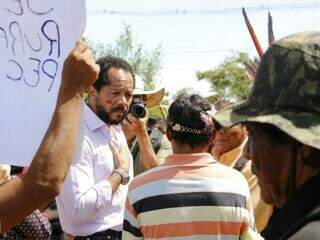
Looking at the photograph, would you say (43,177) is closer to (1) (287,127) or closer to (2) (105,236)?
(1) (287,127)

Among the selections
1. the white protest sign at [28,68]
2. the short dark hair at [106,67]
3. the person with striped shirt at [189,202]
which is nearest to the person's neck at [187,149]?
the person with striped shirt at [189,202]

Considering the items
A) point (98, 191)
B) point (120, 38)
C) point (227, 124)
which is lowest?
point (120, 38)

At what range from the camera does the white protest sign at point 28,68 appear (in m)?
2.09

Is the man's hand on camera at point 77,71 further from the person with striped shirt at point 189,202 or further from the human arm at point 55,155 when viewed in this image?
the person with striped shirt at point 189,202

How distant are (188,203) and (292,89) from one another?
1508 millimetres

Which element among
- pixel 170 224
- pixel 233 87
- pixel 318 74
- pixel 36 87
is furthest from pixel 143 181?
pixel 233 87

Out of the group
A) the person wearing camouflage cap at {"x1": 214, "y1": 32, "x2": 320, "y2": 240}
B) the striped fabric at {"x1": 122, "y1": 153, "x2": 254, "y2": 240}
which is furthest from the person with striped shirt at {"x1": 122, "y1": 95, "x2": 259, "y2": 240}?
the person wearing camouflage cap at {"x1": 214, "y1": 32, "x2": 320, "y2": 240}

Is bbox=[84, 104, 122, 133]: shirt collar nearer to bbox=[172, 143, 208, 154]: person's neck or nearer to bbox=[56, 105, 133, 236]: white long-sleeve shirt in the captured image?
bbox=[56, 105, 133, 236]: white long-sleeve shirt

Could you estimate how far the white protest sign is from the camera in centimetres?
209

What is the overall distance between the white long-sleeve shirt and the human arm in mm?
1358

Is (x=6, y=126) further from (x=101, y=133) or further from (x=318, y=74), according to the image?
(x=101, y=133)

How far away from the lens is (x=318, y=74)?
5.23ft

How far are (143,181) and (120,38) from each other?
85.2 ft

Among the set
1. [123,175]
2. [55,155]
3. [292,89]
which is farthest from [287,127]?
[123,175]
